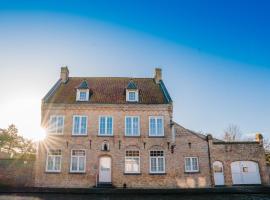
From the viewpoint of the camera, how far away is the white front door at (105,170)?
22.3 m

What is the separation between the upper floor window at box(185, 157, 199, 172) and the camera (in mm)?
23828

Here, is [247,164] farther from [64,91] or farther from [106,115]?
[64,91]

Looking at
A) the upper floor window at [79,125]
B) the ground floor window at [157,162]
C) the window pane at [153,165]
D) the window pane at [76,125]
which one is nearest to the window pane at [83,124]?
the upper floor window at [79,125]

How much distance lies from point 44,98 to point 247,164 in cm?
2043

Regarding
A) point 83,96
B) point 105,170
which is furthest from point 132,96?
point 105,170

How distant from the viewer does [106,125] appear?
23.5 m

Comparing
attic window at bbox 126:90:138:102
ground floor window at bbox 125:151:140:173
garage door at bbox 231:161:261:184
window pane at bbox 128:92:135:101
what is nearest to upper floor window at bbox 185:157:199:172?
garage door at bbox 231:161:261:184

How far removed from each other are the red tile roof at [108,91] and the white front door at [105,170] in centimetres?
528

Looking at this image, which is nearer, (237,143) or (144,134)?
(144,134)

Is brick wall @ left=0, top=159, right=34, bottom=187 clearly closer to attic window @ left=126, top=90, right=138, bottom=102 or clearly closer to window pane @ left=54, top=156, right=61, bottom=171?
window pane @ left=54, top=156, right=61, bottom=171

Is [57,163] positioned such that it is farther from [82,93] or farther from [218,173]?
[218,173]

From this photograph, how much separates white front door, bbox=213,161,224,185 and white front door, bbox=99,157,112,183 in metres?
9.94

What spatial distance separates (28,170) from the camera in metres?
22.2

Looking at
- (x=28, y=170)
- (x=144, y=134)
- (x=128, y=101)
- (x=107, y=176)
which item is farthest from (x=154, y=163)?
(x=28, y=170)
